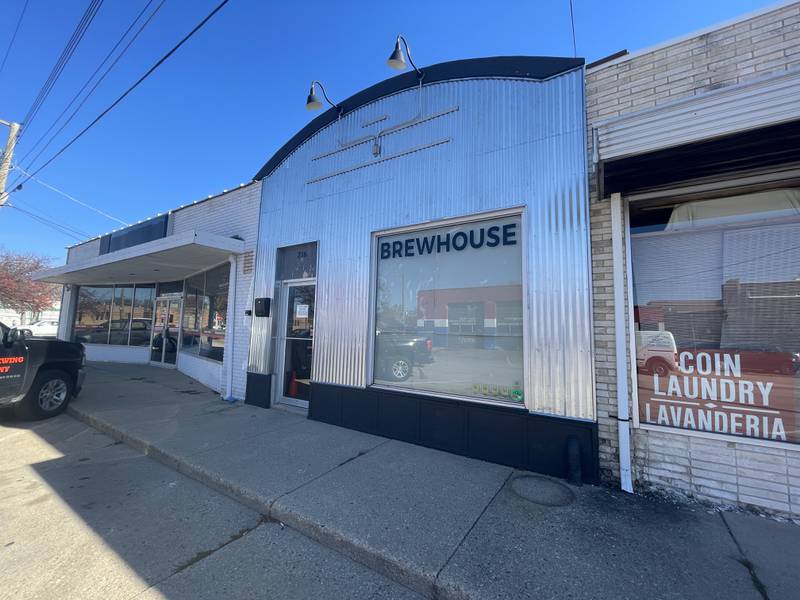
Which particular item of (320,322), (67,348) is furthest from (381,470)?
(67,348)

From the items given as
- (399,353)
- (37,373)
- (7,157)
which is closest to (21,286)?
(7,157)

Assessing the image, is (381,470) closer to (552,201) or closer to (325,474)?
(325,474)

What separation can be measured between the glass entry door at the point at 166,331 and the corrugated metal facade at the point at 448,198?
6727 millimetres

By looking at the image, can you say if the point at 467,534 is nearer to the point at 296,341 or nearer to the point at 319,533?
the point at 319,533

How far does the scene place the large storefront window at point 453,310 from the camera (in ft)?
15.7

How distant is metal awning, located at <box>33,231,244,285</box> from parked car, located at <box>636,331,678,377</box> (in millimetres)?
7615

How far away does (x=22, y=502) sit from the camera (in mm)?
3715

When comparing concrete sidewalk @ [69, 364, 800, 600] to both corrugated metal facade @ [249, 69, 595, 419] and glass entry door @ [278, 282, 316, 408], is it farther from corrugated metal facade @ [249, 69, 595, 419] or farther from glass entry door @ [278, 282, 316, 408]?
glass entry door @ [278, 282, 316, 408]

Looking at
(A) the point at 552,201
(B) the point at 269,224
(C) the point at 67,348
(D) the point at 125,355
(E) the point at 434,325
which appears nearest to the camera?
(A) the point at 552,201

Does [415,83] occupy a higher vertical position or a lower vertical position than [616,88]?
higher

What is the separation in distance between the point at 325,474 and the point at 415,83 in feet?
19.6

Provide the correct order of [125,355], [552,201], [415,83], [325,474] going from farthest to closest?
1. [125,355]
2. [415,83]
3. [552,201]
4. [325,474]

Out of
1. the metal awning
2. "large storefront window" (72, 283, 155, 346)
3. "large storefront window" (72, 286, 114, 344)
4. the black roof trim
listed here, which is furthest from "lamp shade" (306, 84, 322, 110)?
"large storefront window" (72, 286, 114, 344)

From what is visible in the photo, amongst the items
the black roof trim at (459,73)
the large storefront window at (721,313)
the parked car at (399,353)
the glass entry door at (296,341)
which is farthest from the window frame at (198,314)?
the large storefront window at (721,313)
